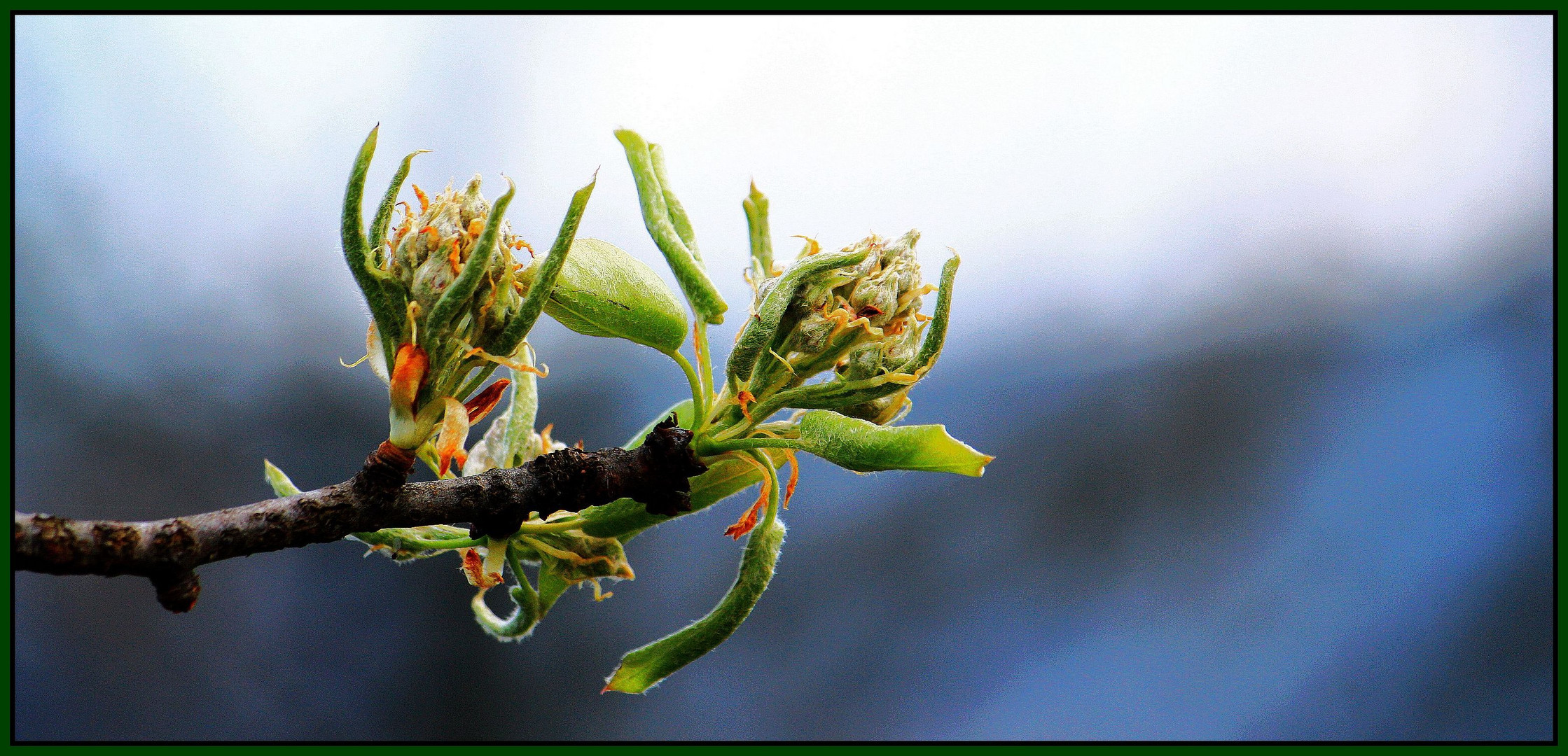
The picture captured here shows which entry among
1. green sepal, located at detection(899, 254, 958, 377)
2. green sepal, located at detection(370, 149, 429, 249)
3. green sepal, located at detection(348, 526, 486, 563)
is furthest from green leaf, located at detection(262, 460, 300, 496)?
green sepal, located at detection(899, 254, 958, 377)

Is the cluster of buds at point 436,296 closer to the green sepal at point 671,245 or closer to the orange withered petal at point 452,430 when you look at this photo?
the orange withered petal at point 452,430

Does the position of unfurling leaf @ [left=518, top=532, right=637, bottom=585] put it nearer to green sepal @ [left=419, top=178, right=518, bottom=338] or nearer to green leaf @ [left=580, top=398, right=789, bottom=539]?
green leaf @ [left=580, top=398, right=789, bottom=539]

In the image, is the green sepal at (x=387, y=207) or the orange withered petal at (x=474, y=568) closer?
the green sepal at (x=387, y=207)

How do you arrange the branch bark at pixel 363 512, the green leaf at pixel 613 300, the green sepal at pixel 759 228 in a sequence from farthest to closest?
the green sepal at pixel 759 228 → the green leaf at pixel 613 300 → the branch bark at pixel 363 512

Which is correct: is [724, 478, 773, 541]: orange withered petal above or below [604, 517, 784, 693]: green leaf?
above

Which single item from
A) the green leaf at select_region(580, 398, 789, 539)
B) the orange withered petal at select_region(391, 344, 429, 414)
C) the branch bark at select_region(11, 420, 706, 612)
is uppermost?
the orange withered petal at select_region(391, 344, 429, 414)

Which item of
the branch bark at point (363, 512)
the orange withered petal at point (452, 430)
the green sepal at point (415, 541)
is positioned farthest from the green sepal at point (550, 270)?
the green sepal at point (415, 541)

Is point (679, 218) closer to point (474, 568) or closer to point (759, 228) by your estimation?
point (759, 228)
